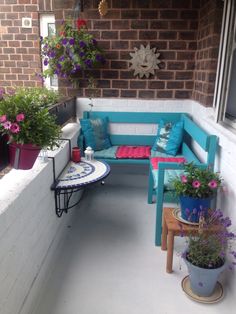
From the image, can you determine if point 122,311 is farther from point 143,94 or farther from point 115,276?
point 143,94

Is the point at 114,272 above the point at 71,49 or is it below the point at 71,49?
below

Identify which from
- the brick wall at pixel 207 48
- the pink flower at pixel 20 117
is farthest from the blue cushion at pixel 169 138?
the pink flower at pixel 20 117

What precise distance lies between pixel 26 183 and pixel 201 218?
1161mm

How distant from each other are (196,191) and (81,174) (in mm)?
925

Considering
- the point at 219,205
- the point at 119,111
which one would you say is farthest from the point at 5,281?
the point at 119,111

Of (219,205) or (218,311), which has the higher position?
(219,205)

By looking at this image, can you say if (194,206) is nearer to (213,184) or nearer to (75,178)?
(213,184)

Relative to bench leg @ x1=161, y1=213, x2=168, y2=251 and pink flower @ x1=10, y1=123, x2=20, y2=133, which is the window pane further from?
pink flower @ x1=10, y1=123, x2=20, y2=133

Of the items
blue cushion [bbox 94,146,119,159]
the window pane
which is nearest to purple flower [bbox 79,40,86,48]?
blue cushion [bbox 94,146,119,159]

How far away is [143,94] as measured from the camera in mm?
3688

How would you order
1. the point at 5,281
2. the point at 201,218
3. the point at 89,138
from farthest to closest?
the point at 89,138, the point at 201,218, the point at 5,281

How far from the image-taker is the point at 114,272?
217 centimetres

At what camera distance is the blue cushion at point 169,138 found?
11.1ft

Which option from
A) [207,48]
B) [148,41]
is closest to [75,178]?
[207,48]
